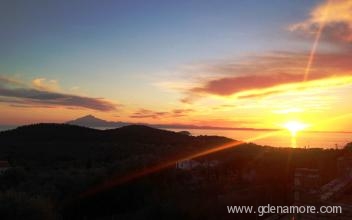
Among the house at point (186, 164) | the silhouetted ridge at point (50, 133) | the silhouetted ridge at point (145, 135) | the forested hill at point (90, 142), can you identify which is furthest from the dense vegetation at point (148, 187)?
the silhouetted ridge at point (145, 135)

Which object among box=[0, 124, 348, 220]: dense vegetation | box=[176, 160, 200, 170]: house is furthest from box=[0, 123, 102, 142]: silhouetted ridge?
box=[176, 160, 200, 170]: house

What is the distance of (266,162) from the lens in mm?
27875

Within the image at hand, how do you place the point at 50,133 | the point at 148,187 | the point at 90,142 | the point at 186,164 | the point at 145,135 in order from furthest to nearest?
the point at 145,135 < the point at 50,133 < the point at 90,142 < the point at 186,164 < the point at 148,187

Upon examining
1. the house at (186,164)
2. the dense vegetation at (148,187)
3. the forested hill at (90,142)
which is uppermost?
the forested hill at (90,142)

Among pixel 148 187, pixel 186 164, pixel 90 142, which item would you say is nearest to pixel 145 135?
pixel 90 142

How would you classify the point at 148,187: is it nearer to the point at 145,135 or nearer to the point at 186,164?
the point at 186,164

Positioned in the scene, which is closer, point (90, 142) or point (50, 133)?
point (90, 142)

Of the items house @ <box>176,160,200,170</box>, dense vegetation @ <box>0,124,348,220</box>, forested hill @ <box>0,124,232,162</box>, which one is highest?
forested hill @ <box>0,124,232,162</box>

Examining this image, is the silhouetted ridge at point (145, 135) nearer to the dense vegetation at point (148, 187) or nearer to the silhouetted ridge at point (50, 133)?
the silhouetted ridge at point (50, 133)

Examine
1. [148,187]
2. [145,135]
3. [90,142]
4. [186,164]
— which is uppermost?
[145,135]

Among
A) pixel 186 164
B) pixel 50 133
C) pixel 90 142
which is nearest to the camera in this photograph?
pixel 186 164

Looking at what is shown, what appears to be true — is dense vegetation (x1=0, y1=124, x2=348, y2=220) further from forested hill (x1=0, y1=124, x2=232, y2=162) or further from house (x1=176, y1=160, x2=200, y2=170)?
forested hill (x1=0, y1=124, x2=232, y2=162)

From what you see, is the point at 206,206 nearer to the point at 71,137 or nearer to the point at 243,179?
the point at 243,179

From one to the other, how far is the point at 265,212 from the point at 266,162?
578 inches
